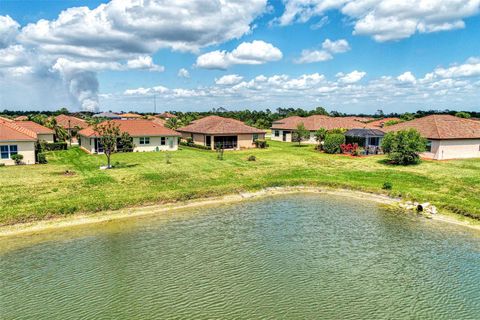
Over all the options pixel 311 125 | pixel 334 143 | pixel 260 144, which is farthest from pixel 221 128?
pixel 311 125

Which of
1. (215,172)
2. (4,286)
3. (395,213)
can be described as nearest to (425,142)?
(395,213)

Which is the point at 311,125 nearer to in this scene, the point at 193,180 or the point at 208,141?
the point at 208,141

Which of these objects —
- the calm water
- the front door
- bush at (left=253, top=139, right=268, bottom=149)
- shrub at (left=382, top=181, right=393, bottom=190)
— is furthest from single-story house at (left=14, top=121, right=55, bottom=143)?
shrub at (left=382, top=181, right=393, bottom=190)

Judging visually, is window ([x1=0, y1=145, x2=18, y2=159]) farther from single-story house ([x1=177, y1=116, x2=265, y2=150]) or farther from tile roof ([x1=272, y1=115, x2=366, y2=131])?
tile roof ([x1=272, y1=115, x2=366, y2=131])

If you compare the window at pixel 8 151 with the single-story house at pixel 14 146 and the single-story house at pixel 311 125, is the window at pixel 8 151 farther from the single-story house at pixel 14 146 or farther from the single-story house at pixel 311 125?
the single-story house at pixel 311 125

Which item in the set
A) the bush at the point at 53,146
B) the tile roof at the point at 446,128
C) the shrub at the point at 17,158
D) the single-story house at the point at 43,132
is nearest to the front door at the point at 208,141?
the bush at the point at 53,146
